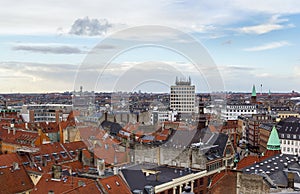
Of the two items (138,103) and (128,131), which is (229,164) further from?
(138,103)

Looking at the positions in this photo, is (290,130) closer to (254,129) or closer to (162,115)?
(254,129)

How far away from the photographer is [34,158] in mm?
57094

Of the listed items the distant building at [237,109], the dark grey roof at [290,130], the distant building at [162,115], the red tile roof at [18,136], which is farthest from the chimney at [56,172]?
the distant building at [237,109]

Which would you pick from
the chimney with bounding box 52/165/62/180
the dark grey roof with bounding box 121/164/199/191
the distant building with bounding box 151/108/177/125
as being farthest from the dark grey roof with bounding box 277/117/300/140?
the chimney with bounding box 52/165/62/180

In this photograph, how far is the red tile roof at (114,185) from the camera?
40812 millimetres

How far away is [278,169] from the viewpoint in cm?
4425

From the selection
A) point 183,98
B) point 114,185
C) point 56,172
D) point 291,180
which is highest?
point 183,98

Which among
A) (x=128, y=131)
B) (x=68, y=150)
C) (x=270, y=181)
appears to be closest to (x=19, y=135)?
(x=68, y=150)

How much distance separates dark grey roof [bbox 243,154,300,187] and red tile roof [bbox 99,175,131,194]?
533 inches

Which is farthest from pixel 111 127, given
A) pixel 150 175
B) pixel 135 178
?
pixel 135 178

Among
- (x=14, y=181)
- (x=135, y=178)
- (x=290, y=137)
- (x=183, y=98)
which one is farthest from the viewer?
(x=183, y=98)

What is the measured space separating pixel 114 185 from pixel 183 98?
9739 cm

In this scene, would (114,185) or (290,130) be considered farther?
(290,130)

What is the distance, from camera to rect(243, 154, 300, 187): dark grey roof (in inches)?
1598
